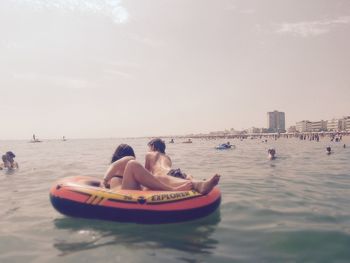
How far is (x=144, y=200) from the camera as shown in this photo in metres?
6.53

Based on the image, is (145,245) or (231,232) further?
(231,232)

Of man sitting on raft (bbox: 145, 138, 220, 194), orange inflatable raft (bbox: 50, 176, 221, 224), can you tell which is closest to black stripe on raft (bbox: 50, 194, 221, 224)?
orange inflatable raft (bbox: 50, 176, 221, 224)

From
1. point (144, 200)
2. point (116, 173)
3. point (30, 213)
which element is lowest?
point (30, 213)

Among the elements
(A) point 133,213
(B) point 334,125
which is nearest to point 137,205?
(A) point 133,213

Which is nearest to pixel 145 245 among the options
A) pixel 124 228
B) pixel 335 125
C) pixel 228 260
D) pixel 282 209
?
pixel 124 228

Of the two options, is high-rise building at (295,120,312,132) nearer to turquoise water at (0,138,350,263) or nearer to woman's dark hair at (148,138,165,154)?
turquoise water at (0,138,350,263)

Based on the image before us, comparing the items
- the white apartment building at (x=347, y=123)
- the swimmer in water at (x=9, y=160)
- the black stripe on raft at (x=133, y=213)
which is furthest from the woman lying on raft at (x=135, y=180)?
the white apartment building at (x=347, y=123)

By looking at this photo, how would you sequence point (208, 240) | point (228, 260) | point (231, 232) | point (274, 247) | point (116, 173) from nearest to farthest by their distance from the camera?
point (228, 260) < point (274, 247) < point (208, 240) < point (231, 232) < point (116, 173)

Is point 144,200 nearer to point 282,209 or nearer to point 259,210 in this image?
point 259,210

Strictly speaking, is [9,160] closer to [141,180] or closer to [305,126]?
[141,180]

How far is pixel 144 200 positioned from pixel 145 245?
1141 mm

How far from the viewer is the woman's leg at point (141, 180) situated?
22.6 ft

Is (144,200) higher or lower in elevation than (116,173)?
lower

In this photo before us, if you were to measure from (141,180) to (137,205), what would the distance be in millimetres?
644
